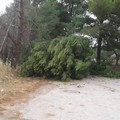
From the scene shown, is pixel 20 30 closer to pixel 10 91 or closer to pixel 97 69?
pixel 97 69

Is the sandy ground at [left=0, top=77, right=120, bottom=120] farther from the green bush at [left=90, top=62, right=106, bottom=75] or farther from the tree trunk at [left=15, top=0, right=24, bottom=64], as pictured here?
the green bush at [left=90, top=62, right=106, bottom=75]

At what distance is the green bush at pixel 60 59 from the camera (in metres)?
16.9

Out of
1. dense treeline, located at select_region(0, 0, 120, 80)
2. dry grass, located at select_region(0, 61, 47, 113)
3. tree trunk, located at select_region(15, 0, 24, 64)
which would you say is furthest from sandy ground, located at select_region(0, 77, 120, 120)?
tree trunk, located at select_region(15, 0, 24, 64)

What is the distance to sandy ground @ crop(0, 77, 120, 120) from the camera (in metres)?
8.39

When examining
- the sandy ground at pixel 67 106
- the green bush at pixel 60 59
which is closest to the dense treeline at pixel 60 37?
the green bush at pixel 60 59

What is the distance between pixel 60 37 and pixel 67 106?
9827 mm

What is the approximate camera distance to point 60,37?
63.1ft

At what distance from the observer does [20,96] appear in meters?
11.2

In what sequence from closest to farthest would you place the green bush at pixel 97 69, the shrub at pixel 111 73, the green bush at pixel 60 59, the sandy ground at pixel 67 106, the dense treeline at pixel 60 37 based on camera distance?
the sandy ground at pixel 67 106, the green bush at pixel 60 59, the dense treeline at pixel 60 37, the shrub at pixel 111 73, the green bush at pixel 97 69

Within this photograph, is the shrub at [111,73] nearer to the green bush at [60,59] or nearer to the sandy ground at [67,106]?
the green bush at [60,59]

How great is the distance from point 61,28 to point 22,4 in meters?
5.08

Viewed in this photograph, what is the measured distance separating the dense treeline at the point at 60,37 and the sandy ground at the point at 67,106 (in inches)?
153

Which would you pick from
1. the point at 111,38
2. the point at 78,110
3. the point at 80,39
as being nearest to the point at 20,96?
the point at 78,110

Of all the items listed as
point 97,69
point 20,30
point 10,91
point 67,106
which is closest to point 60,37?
point 20,30
